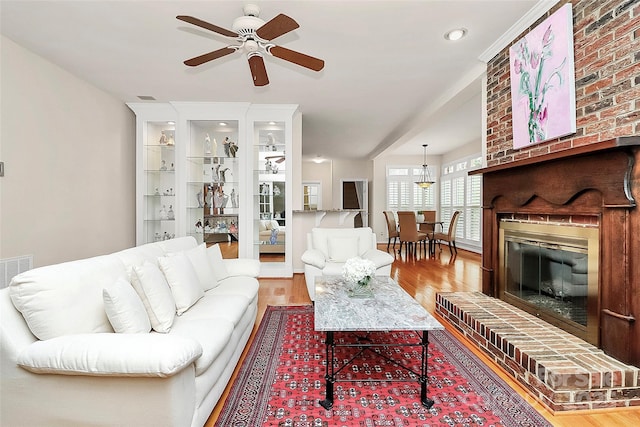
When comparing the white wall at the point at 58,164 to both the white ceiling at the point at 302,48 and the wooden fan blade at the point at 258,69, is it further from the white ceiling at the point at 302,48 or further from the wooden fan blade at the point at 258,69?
the wooden fan blade at the point at 258,69

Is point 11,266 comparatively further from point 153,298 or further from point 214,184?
point 214,184

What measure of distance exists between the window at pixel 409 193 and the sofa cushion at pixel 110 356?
846cm

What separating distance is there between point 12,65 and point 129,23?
135 centimetres

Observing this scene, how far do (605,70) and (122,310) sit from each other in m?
3.07

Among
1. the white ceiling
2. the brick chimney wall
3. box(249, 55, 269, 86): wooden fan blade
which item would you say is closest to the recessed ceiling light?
the white ceiling

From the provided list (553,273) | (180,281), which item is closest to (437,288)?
(553,273)

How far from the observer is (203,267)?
248cm

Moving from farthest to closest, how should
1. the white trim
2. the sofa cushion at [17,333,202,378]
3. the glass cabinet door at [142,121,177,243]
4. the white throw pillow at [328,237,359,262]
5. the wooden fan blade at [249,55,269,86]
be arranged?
the glass cabinet door at [142,121,177,243] → the white throw pillow at [328,237,359,262] → the wooden fan blade at [249,55,269,86] → the white trim → the sofa cushion at [17,333,202,378]

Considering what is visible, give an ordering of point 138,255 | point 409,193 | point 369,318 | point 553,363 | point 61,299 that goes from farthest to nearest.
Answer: point 409,193, point 138,255, point 369,318, point 553,363, point 61,299

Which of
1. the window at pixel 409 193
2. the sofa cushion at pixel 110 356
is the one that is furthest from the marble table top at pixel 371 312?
the window at pixel 409 193

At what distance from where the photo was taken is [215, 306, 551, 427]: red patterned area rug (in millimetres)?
1585

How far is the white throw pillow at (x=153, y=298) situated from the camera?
5.52ft

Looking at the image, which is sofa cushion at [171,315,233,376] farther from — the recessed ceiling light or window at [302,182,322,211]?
window at [302,182,322,211]

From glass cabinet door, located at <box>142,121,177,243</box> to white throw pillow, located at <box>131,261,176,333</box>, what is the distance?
3227mm
